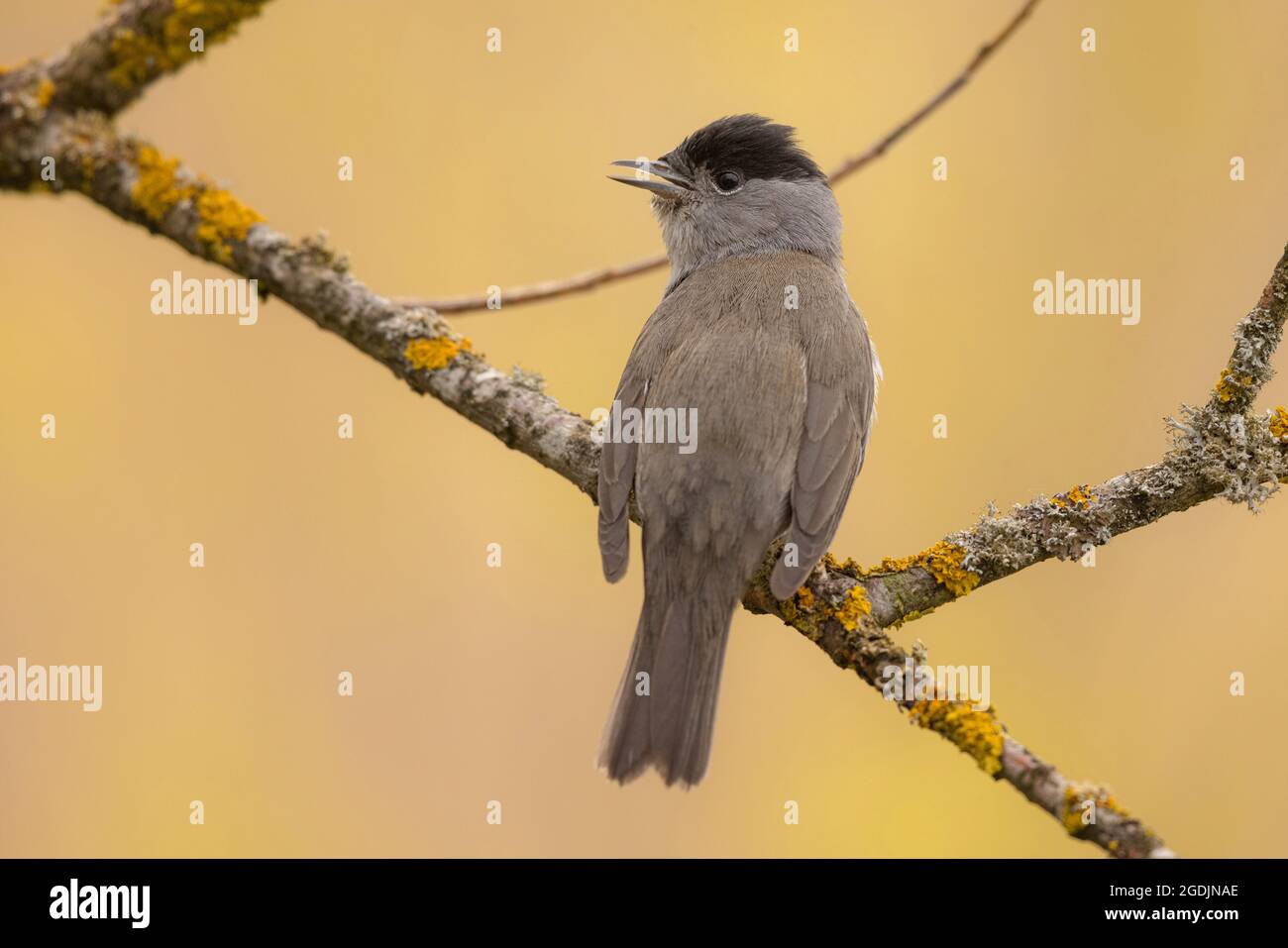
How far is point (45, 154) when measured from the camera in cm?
355

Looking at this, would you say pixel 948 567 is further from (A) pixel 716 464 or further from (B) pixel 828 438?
(A) pixel 716 464

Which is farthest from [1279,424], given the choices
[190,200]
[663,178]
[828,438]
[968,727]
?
[190,200]

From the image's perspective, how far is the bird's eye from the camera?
5012mm

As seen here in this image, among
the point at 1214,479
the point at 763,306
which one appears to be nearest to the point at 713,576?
the point at 763,306

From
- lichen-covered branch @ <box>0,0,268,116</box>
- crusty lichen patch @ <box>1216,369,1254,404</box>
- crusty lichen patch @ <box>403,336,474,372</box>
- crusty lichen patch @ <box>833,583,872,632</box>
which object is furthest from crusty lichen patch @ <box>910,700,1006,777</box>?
lichen-covered branch @ <box>0,0,268,116</box>

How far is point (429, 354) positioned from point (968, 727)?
201cm

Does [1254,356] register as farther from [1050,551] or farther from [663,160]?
[663,160]

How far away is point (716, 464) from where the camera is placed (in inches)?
149

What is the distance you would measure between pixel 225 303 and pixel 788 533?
6.90ft

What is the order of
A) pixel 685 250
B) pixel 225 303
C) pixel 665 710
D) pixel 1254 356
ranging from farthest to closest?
pixel 685 250, pixel 225 303, pixel 665 710, pixel 1254 356

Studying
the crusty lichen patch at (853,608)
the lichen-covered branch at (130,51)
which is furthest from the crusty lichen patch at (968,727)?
the lichen-covered branch at (130,51)

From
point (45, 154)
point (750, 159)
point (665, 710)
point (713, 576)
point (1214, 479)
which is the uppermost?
point (750, 159)

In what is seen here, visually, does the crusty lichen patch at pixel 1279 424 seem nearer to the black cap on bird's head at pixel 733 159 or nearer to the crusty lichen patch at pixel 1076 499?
the crusty lichen patch at pixel 1076 499

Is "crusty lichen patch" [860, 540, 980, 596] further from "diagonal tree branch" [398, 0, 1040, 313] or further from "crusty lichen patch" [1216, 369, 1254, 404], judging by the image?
"diagonal tree branch" [398, 0, 1040, 313]
